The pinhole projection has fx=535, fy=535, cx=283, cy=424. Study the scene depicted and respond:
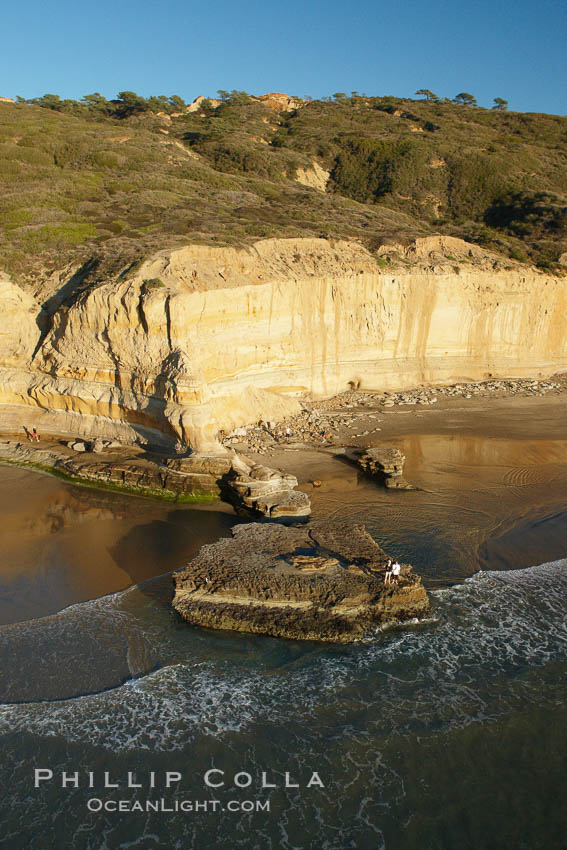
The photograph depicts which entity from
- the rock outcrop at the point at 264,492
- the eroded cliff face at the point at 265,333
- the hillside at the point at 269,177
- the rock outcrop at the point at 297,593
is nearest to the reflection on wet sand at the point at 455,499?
the rock outcrop at the point at 264,492

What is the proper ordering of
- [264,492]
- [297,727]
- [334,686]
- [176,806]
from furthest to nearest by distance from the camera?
[264,492]
[334,686]
[297,727]
[176,806]

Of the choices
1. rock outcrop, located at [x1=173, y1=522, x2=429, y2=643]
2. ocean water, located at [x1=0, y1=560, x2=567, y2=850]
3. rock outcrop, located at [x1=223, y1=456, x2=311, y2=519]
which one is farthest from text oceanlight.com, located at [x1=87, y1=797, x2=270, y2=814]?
rock outcrop, located at [x1=223, y1=456, x2=311, y2=519]

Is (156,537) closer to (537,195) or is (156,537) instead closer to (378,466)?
(378,466)

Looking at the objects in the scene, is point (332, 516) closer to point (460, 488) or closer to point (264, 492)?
point (264, 492)

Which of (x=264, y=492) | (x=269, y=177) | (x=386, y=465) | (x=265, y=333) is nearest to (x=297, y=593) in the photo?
(x=264, y=492)

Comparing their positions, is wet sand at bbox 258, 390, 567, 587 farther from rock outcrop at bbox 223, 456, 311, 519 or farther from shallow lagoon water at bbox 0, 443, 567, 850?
shallow lagoon water at bbox 0, 443, 567, 850

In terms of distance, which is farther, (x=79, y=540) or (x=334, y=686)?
(x=79, y=540)

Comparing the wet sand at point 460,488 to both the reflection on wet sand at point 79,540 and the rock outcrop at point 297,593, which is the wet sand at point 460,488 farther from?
the reflection on wet sand at point 79,540

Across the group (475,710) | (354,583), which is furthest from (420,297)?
(475,710)
